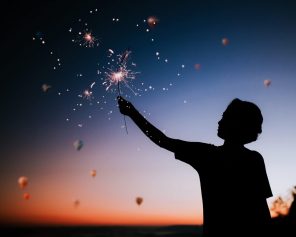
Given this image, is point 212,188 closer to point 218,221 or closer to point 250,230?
point 218,221

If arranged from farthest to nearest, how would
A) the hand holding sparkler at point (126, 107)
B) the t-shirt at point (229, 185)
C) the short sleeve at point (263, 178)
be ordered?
the hand holding sparkler at point (126, 107), the short sleeve at point (263, 178), the t-shirt at point (229, 185)

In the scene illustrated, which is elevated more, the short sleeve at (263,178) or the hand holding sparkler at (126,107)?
the hand holding sparkler at (126,107)

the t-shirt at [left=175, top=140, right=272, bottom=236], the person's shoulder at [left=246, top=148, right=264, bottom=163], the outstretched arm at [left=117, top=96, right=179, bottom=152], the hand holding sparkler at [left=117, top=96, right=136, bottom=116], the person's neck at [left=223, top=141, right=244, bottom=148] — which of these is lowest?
the t-shirt at [left=175, top=140, right=272, bottom=236]

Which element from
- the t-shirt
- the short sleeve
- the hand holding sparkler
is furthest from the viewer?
the hand holding sparkler

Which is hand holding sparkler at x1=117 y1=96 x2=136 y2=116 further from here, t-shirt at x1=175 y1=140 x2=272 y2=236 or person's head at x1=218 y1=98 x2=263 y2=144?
person's head at x1=218 y1=98 x2=263 y2=144

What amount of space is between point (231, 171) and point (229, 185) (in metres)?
0.13

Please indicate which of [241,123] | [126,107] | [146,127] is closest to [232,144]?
[241,123]

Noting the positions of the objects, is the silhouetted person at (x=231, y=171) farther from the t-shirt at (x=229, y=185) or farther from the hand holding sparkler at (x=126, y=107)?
the hand holding sparkler at (x=126, y=107)

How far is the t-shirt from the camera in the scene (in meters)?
2.57

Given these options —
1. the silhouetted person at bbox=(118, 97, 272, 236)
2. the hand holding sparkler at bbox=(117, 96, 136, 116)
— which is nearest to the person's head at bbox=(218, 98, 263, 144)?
the silhouetted person at bbox=(118, 97, 272, 236)

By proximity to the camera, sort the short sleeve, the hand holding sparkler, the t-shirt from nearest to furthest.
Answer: the t-shirt
the short sleeve
the hand holding sparkler

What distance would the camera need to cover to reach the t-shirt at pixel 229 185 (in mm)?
2574

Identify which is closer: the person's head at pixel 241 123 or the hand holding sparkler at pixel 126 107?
the person's head at pixel 241 123

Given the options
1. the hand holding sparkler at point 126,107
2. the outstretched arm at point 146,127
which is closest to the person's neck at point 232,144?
the outstretched arm at point 146,127
